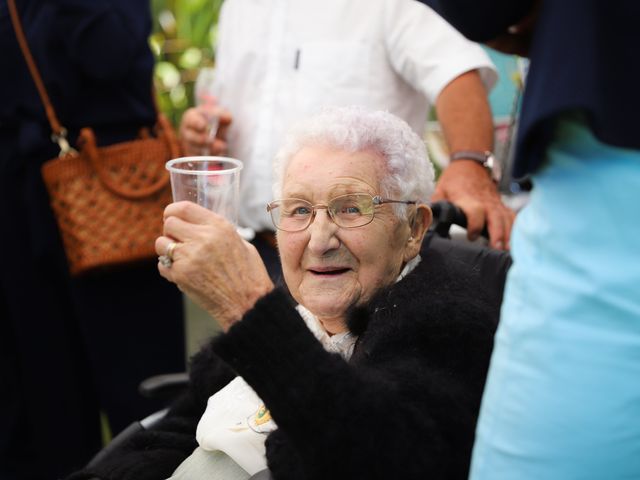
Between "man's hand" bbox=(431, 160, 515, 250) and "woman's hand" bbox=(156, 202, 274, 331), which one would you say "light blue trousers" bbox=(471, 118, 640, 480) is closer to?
"woman's hand" bbox=(156, 202, 274, 331)

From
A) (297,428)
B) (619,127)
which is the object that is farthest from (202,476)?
(619,127)

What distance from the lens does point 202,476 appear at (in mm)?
1826

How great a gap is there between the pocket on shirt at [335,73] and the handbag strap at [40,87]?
892mm

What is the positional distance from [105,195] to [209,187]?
1422 mm

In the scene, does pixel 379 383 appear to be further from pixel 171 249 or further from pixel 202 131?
pixel 202 131

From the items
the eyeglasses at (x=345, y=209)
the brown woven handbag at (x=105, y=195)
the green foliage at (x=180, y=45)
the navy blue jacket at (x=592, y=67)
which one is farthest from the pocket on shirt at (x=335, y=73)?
the green foliage at (x=180, y=45)

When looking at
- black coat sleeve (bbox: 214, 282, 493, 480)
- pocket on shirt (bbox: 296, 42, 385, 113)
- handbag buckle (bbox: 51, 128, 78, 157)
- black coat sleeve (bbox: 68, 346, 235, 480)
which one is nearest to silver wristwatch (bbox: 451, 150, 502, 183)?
pocket on shirt (bbox: 296, 42, 385, 113)

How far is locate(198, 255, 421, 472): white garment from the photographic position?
1728 millimetres

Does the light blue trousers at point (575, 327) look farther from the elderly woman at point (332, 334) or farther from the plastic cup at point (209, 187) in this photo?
the plastic cup at point (209, 187)

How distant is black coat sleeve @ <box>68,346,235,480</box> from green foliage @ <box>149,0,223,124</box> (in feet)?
14.0

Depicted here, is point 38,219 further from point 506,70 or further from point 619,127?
point 619,127

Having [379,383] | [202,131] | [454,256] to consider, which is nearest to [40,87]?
[202,131]

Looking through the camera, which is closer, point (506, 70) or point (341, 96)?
point (341, 96)

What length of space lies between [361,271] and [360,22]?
1.18 metres
